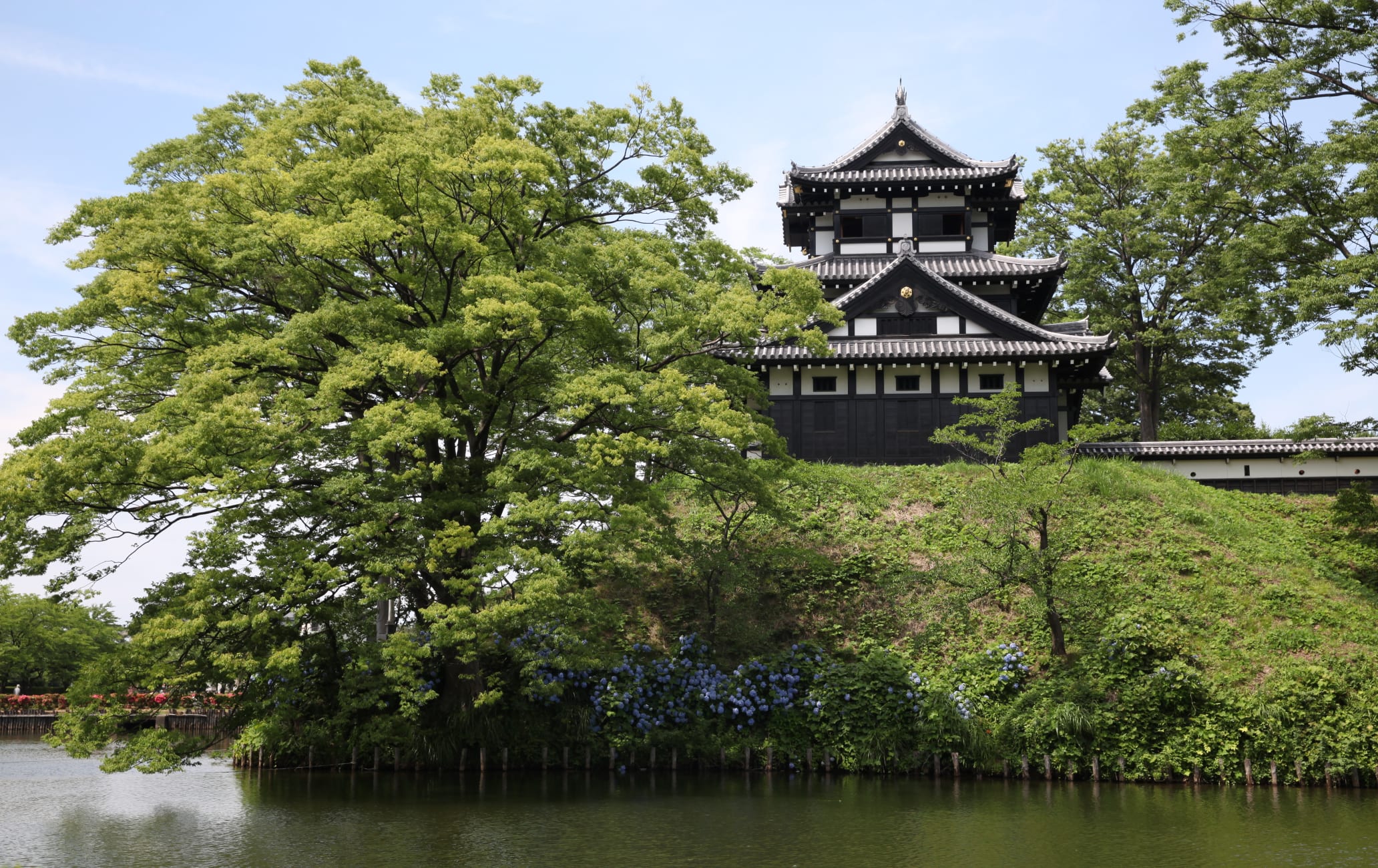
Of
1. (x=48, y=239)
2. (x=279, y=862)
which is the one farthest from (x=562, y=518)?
(x=48, y=239)

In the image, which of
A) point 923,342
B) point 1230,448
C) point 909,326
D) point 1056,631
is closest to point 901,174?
point 909,326

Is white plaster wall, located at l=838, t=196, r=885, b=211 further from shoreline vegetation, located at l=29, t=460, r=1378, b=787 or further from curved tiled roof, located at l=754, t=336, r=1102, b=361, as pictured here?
shoreline vegetation, located at l=29, t=460, r=1378, b=787

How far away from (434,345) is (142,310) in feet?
18.3

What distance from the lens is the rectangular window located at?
3250 centimetres

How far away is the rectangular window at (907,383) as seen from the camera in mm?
32500

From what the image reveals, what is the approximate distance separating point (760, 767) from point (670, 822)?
6.12 meters

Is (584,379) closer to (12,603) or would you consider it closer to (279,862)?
(279,862)

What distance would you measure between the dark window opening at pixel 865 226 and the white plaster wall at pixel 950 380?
6937 millimetres

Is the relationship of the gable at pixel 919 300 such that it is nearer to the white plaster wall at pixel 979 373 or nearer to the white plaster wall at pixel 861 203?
the white plaster wall at pixel 979 373

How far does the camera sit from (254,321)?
19766 mm

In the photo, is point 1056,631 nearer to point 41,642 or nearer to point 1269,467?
point 1269,467

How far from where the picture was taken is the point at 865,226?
37.0 m

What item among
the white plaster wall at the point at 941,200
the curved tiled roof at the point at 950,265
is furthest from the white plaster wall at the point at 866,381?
the white plaster wall at the point at 941,200

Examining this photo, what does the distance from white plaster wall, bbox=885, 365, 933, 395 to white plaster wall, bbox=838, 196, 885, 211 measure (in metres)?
7.69
